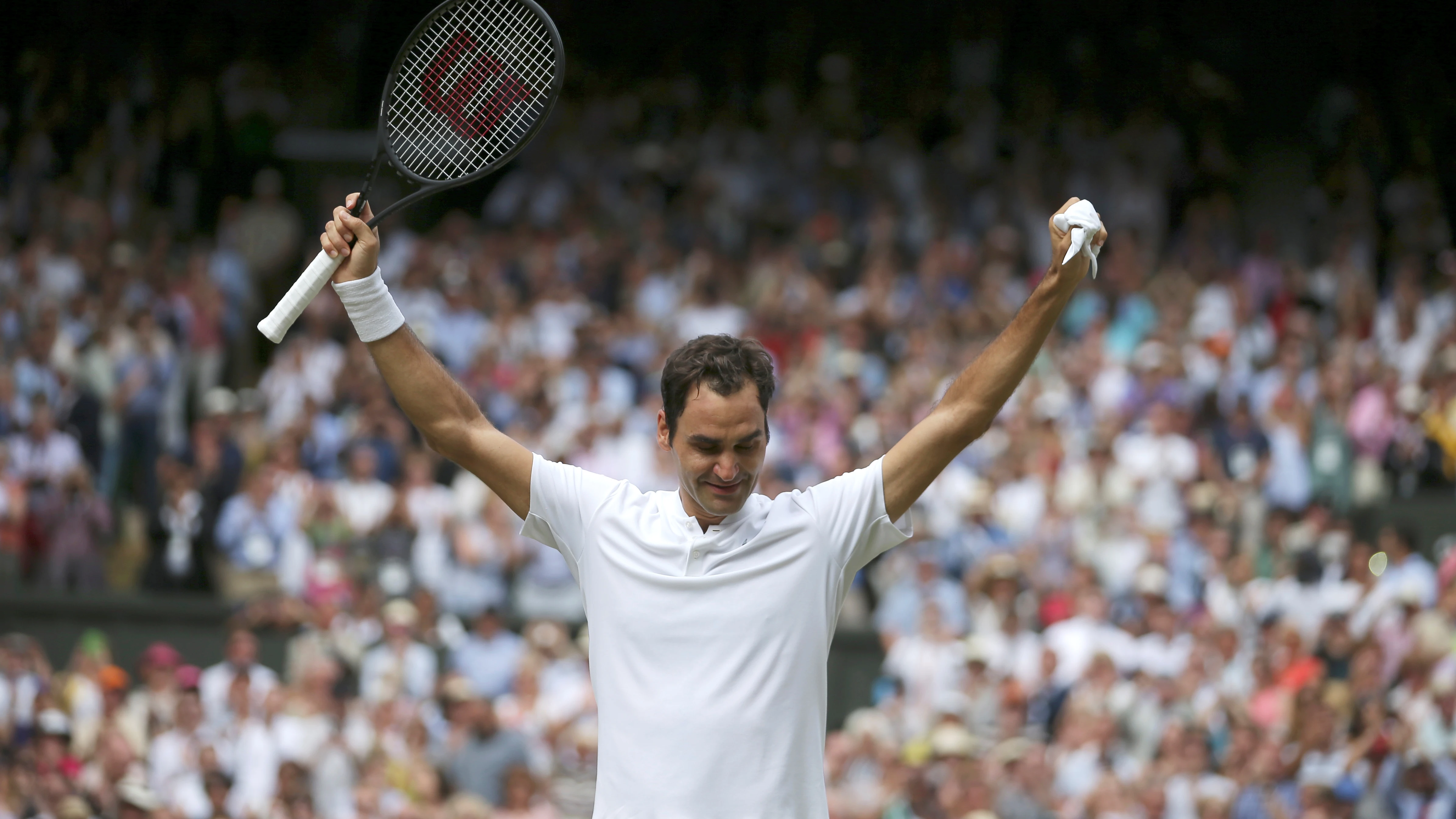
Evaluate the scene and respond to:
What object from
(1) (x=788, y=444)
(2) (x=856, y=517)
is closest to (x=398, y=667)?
(1) (x=788, y=444)

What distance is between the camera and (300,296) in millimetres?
3859

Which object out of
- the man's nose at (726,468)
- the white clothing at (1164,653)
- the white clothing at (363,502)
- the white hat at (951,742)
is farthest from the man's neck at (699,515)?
the white clothing at (363,502)

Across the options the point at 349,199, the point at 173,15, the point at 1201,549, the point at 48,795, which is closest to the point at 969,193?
the point at 1201,549

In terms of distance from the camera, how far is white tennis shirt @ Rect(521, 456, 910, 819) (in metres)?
3.39

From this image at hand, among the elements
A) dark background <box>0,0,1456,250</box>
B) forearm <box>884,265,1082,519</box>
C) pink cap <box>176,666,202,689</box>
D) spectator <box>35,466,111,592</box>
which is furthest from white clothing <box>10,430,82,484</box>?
forearm <box>884,265,1082,519</box>

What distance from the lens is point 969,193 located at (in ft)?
54.7

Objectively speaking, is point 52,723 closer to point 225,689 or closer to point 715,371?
point 225,689

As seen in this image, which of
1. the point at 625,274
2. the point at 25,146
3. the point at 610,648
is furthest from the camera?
the point at 25,146

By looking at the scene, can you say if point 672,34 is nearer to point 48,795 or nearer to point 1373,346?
point 1373,346

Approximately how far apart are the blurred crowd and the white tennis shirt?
583 cm

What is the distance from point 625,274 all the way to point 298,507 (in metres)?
3.92

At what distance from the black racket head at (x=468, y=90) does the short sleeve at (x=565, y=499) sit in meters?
0.76

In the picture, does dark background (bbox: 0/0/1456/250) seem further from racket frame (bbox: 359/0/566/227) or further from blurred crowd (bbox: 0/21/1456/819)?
racket frame (bbox: 359/0/566/227)

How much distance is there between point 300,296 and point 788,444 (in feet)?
29.3
